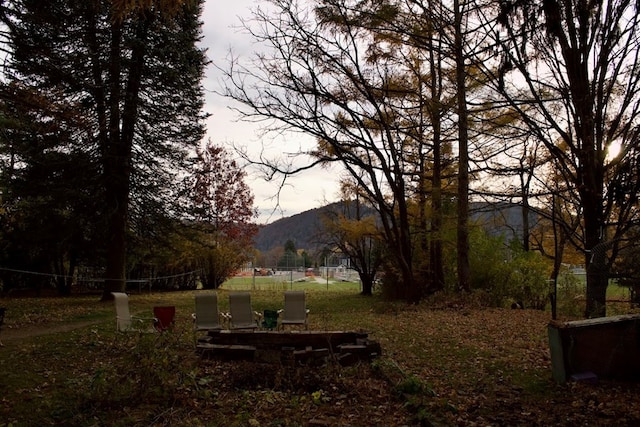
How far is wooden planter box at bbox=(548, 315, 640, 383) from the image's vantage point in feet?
17.5

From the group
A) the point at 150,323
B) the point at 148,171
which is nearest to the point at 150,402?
the point at 150,323

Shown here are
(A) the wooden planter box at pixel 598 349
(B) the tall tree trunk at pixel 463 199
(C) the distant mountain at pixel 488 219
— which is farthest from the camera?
(B) the tall tree trunk at pixel 463 199

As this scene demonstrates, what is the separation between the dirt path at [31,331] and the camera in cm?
885

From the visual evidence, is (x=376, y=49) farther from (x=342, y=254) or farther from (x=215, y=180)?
(x=215, y=180)

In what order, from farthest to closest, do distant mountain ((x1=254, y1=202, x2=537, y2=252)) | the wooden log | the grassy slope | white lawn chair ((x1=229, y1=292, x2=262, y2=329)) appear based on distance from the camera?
distant mountain ((x1=254, y1=202, x2=537, y2=252)) < white lawn chair ((x1=229, y1=292, x2=262, y2=329)) < the wooden log < the grassy slope

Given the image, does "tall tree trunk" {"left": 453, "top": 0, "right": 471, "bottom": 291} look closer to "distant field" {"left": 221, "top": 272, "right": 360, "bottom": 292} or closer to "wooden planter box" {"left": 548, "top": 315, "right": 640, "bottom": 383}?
"wooden planter box" {"left": 548, "top": 315, "right": 640, "bottom": 383}

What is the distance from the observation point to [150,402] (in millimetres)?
4996

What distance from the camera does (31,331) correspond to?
389 inches

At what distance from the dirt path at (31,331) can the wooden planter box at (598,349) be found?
8.51m

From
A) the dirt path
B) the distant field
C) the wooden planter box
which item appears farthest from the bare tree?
the distant field

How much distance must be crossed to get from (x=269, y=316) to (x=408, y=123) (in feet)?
28.1

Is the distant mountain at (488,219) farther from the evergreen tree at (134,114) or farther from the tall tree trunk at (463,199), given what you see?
the evergreen tree at (134,114)

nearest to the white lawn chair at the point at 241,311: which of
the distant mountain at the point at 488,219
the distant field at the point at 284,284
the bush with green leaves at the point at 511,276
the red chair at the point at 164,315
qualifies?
the red chair at the point at 164,315

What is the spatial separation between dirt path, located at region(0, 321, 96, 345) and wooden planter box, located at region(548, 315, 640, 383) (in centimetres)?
851
